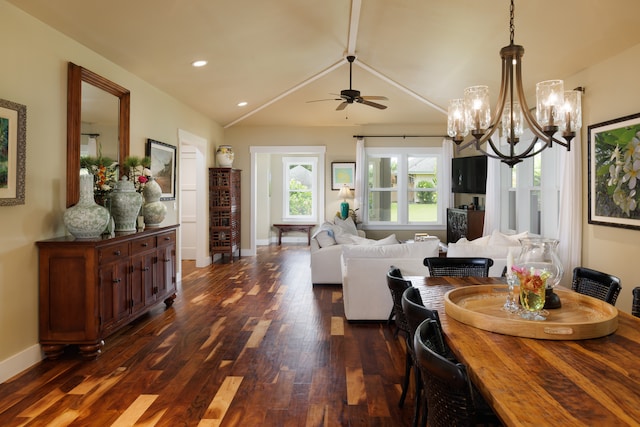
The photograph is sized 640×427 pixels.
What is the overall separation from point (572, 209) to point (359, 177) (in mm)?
4794

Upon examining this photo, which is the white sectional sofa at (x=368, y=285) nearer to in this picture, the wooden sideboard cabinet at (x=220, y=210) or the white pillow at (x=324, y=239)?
Result: the white pillow at (x=324, y=239)

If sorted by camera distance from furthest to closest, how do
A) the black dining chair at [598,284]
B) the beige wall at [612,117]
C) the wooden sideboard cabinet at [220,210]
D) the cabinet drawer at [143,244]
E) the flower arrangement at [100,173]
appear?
1. the wooden sideboard cabinet at [220,210]
2. the cabinet drawer at [143,244]
3. the flower arrangement at [100,173]
4. the beige wall at [612,117]
5. the black dining chair at [598,284]

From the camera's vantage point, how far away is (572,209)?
4836mm

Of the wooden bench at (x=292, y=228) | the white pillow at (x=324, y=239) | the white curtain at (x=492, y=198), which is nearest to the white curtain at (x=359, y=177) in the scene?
the wooden bench at (x=292, y=228)

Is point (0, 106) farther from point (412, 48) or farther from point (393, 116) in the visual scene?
point (393, 116)

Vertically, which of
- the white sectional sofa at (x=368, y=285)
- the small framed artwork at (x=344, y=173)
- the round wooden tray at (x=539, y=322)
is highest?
the small framed artwork at (x=344, y=173)

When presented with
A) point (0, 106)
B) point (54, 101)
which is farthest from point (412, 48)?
point (0, 106)

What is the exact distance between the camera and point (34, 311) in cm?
348

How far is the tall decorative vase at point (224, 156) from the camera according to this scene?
28.0ft

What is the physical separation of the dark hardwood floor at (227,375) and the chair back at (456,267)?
2.54 ft

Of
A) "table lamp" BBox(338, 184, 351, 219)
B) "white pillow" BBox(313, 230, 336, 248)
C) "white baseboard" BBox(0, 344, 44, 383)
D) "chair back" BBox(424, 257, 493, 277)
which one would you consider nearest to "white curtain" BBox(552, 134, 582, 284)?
"chair back" BBox(424, 257, 493, 277)

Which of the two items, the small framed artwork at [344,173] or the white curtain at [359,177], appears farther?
the small framed artwork at [344,173]

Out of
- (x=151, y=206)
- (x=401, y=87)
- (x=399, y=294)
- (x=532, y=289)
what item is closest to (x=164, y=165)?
(x=151, y=206)

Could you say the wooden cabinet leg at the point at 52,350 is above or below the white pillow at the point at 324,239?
below
